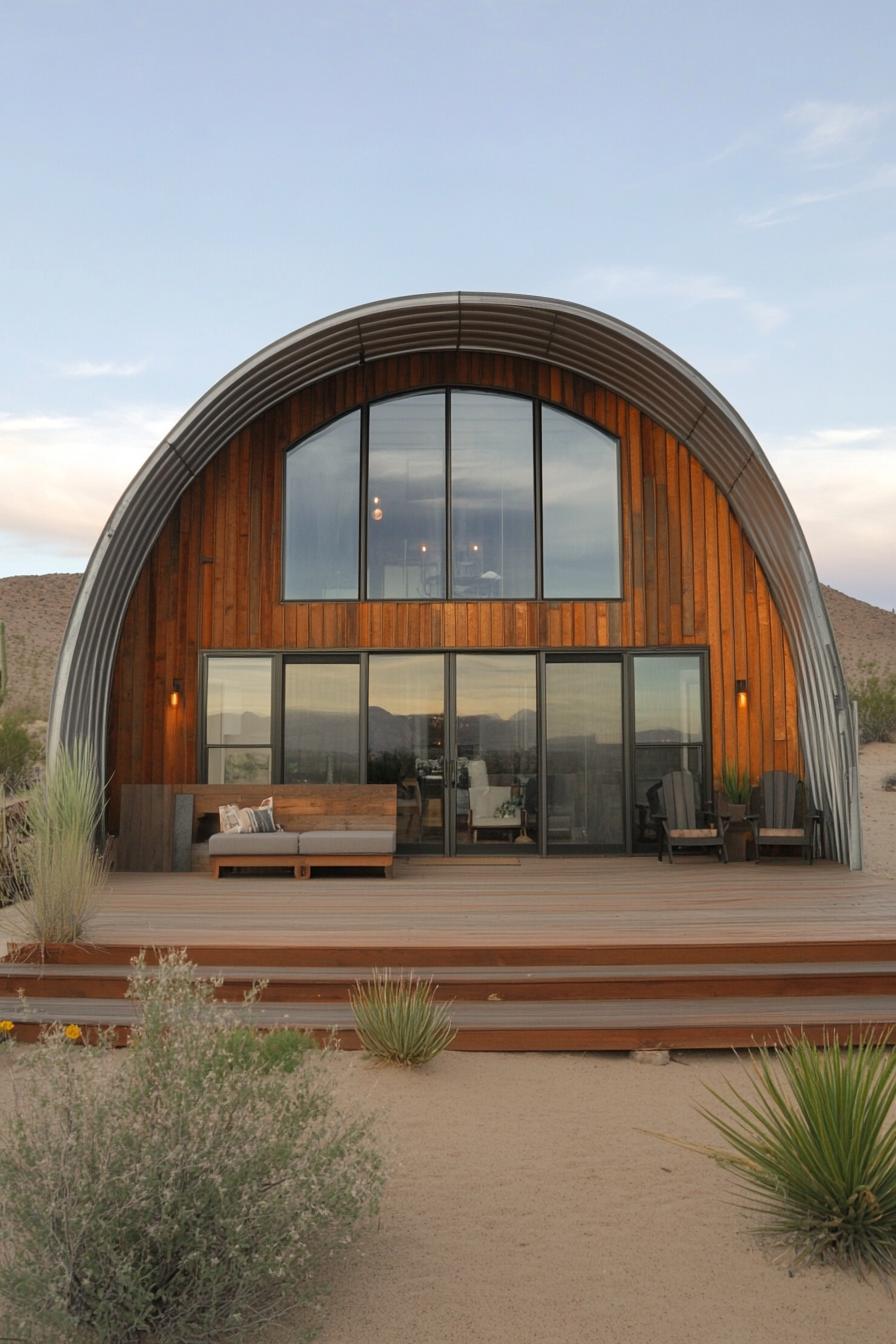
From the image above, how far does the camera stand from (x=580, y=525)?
1068cm

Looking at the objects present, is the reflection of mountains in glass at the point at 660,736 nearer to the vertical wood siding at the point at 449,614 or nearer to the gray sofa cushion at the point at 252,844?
the vertical wood siding at the point at 449,614

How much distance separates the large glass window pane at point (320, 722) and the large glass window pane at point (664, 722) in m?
2.76

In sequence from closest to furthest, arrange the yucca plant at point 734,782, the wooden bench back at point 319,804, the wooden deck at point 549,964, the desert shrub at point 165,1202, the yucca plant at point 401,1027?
the desert shrub at point 165,1202, the yucca plant at point 401,1027, the wooden deck at point 549,964, the wooden bench back at point 319,804, the yucca plant at point 734,782

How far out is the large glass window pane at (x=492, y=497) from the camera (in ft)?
34.8

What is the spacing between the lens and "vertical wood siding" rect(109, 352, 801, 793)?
Result: 34.2ft

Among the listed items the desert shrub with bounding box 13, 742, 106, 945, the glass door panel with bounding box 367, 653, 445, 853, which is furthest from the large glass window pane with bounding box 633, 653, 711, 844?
the desert shrub with bounding box 13, 742, 106, 945

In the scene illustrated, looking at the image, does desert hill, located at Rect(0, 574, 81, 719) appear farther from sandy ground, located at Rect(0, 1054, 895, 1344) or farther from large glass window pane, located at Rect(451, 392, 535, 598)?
sandy ground, located at Rect(0, 1054, 895, 1344)

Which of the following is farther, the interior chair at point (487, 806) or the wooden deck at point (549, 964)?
the interior chair at point (487, 806)

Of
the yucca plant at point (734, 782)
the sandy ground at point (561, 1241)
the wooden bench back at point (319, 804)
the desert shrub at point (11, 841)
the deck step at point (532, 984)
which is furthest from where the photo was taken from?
the yucca plant at point (734, 782)

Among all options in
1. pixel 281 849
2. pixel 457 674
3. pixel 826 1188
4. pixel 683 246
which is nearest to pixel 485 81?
pixel 683 246

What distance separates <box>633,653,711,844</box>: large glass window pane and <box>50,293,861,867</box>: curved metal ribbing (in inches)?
39.5

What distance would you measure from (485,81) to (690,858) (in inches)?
322

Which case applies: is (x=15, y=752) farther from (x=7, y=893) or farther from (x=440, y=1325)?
(x=440, y=1325)

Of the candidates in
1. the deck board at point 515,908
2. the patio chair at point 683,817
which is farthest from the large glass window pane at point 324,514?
the patio chair at point 683,817
